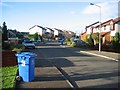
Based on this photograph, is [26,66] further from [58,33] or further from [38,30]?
[58,33]

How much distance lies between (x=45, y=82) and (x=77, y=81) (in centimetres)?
149

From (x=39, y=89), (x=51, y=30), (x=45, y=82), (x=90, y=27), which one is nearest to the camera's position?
(x=39, y=89)

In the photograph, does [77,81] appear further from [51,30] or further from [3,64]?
[51,30]

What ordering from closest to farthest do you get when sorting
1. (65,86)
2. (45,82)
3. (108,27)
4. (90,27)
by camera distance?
(65,86)
(45,82)
(108,27)
(90,27)

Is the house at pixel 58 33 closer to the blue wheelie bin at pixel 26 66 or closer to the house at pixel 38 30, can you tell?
the house at pixel 38 30

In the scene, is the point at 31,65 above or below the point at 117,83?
above

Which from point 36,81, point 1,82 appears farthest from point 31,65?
point 1,82

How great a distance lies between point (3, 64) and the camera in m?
16.4

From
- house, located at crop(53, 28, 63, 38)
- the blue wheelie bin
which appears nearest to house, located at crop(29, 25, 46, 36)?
house, located at crop(53, 28, 63, 38)

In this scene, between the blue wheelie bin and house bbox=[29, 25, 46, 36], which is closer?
the blue wheelie bin

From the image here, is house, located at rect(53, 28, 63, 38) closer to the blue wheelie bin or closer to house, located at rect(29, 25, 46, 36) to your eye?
house, located at rect(29, 25, 46, 36)

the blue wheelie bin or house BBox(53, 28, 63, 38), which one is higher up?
house BBox(53, 28, 63, 38)

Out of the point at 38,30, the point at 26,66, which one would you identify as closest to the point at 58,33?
the point at 38,30

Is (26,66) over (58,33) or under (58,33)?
under
